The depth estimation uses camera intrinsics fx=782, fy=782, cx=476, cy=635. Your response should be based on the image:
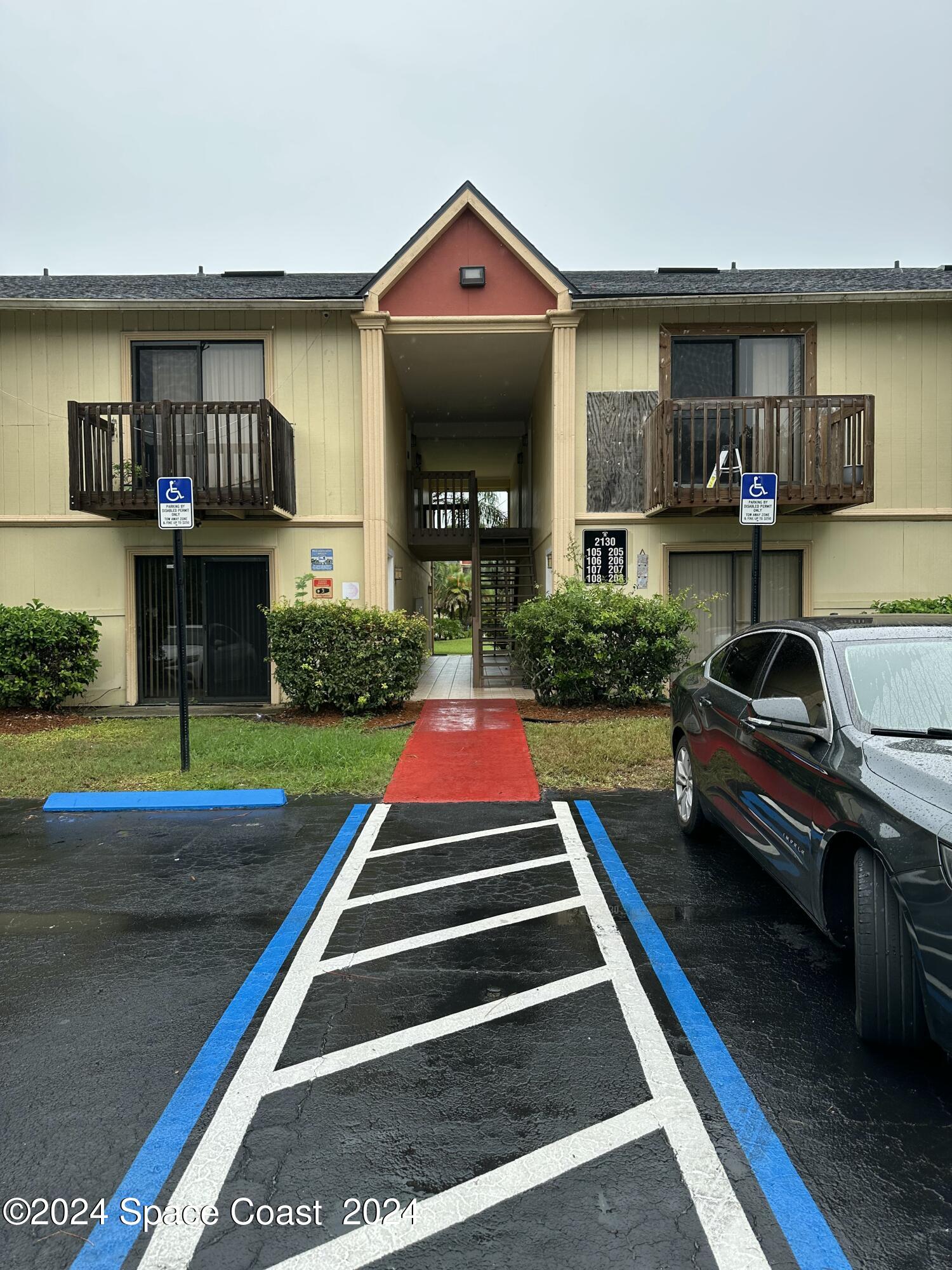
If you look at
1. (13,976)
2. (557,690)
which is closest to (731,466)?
(557,690)

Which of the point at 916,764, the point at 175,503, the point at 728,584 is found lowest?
the point at 916,764

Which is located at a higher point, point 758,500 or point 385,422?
point 385,422

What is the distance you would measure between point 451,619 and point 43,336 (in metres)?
29.0

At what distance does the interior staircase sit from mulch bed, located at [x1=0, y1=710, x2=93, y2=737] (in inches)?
346

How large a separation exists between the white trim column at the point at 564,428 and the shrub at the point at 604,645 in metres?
1.48

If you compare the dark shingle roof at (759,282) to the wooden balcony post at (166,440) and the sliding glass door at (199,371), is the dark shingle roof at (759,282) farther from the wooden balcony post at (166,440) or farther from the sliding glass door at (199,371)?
the wooden balcony post at (166,440)

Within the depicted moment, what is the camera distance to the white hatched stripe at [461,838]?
5445mm

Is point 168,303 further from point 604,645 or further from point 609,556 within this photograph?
point 604,645

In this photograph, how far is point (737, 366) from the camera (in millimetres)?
12508

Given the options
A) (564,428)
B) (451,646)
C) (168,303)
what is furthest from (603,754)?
(451,646)

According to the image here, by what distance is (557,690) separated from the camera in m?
11.2

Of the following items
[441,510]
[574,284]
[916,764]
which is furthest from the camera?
[441,510]

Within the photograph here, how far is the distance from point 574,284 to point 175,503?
8.82m

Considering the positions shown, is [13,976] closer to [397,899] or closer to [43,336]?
[397,899]
